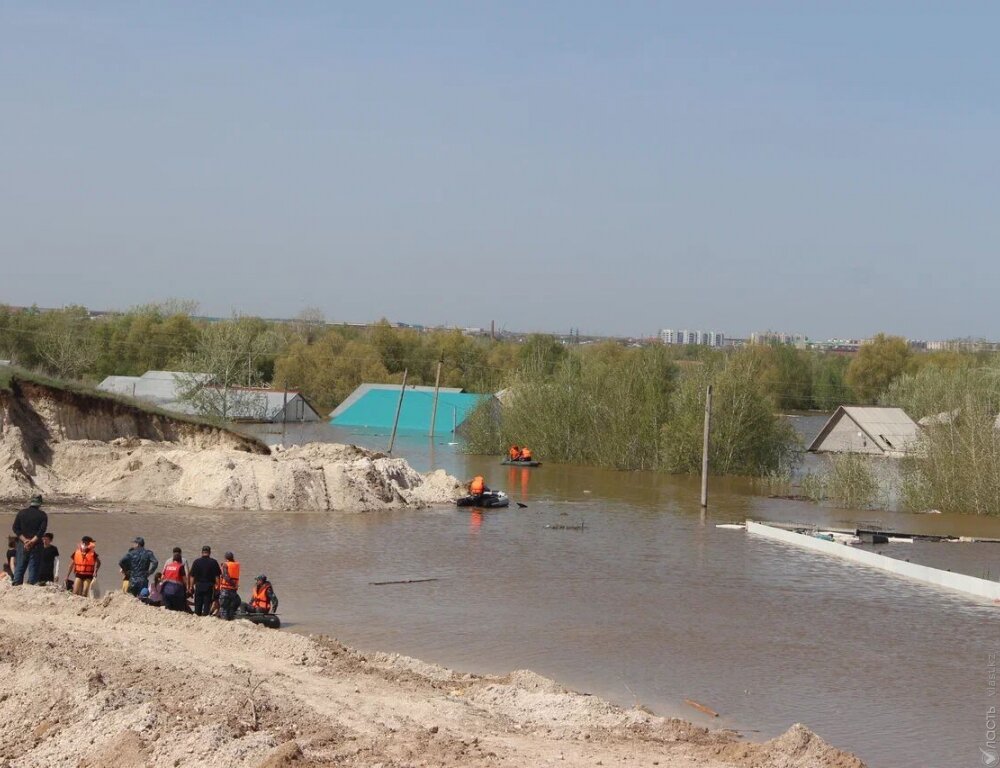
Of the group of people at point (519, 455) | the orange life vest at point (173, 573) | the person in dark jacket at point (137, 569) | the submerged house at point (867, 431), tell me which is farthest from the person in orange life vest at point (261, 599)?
the submerged house at point (867, 431)

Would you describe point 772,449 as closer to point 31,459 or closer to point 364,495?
point 364,495

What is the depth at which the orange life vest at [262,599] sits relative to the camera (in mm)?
16734

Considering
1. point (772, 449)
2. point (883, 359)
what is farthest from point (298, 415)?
point (883, 359)

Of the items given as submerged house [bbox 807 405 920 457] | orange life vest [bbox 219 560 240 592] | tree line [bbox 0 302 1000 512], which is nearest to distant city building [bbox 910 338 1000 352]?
tree line [bbox 0 302 1000 512]

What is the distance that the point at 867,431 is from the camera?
5691cm

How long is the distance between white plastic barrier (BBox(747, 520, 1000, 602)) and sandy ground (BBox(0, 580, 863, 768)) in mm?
11056

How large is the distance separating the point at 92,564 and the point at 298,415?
53.8 m

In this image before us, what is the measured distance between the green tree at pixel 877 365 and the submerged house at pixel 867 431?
105ft

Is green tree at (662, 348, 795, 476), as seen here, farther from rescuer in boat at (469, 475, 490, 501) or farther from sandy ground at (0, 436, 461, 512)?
sandy ground at (0, 436, 461, 512)

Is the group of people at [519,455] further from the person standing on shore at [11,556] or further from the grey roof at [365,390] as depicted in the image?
the person standing on shore at [11,556]

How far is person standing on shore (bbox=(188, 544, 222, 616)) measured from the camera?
15.6m

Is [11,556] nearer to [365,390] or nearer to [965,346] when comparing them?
[365,390]

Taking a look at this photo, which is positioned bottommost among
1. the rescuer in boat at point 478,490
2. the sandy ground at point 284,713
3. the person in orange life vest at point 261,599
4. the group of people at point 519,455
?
the sandy ground at point 284,713

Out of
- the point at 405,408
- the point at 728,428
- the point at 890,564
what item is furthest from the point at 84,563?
the point at 405,408
